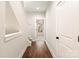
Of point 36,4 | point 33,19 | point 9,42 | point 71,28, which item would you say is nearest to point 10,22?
point 9,42

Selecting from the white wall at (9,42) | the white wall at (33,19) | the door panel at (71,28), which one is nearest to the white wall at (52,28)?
the white wall at (9,42)

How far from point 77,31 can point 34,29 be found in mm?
6389

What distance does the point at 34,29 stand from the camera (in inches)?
304

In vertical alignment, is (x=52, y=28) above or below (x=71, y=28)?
below

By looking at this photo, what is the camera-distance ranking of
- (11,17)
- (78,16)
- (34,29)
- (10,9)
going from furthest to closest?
1. (34,29)
2. (11,17)
3. (10,9)
4. (78,16)

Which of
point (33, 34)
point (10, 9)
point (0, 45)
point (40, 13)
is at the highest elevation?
point (40, 13)

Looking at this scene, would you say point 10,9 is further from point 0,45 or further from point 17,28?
point 0,45

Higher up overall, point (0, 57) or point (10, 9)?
point (10, 9)

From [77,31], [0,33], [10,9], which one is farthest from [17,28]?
[77,31]

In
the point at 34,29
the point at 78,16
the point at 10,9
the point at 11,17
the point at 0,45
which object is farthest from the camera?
the point at 34,29

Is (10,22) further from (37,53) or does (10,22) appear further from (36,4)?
(36,4)

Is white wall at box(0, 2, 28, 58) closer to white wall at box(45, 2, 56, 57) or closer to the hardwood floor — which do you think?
the hardwood floor

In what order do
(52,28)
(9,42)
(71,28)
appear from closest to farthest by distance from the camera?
(71,28)
(9,42)
(52,28)

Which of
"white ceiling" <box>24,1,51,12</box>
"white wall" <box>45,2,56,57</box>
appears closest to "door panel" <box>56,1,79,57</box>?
"white wall" <box>45,2,56,57</box>
